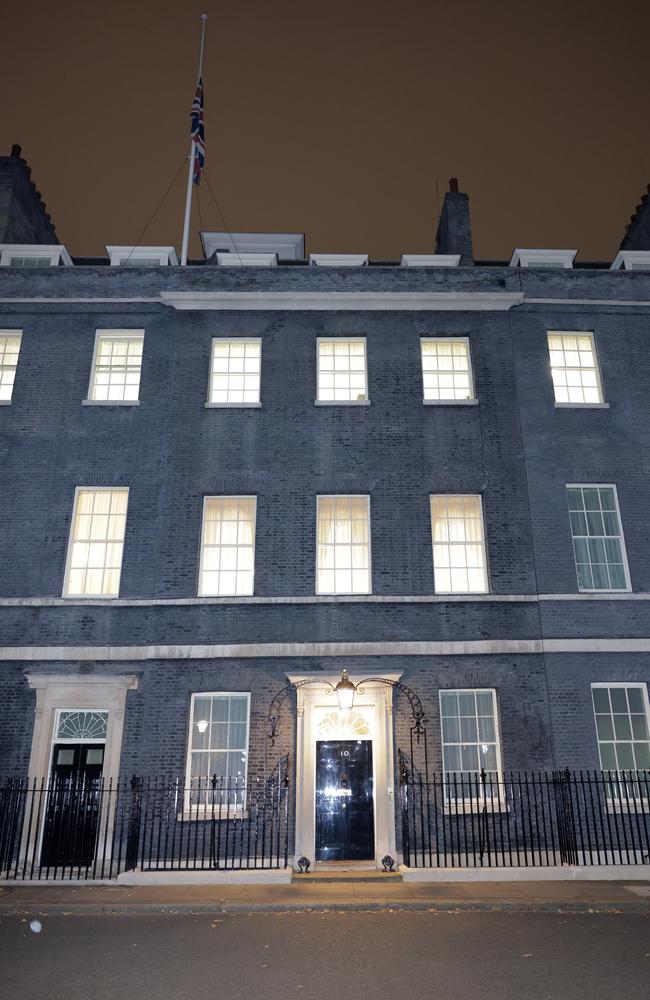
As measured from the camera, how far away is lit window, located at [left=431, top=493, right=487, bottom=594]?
15.2 metres

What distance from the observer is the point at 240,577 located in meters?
15.2

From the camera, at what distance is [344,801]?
13734 mm

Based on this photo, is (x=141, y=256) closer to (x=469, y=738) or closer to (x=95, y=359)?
(x=95, y=359)

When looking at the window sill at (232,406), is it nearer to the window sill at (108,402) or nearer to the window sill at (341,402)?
the window sill at (341,402)

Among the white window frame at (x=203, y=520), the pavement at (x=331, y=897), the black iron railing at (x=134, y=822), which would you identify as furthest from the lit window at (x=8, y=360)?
the pavement at (x=331, y=897)

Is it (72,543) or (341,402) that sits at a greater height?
(341,402)

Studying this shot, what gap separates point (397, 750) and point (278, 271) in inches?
465

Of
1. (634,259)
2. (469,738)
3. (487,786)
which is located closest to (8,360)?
(469,738)

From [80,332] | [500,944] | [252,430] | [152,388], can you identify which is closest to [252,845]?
[500,944]

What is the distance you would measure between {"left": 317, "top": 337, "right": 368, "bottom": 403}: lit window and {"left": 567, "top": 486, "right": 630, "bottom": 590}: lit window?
219 inches

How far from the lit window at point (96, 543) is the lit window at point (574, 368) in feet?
35.6

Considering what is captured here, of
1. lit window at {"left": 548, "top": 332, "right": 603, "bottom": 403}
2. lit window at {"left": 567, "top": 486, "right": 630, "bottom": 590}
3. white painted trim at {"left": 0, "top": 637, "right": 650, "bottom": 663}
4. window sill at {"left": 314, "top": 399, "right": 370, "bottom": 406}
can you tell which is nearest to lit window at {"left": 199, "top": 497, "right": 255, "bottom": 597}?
white painted trim at {"left": 0, "top": 637, "right": 650, "bottom": 663}

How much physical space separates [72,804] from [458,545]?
9623mm

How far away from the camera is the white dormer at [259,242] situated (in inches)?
887
